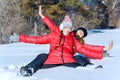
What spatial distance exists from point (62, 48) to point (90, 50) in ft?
1.77

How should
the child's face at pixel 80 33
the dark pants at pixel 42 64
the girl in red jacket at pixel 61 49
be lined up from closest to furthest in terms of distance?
1. the dark pants at pixel 42 64
2. the girl in red jacket at pixel 61 49
3. the child's face at pixel 80 33

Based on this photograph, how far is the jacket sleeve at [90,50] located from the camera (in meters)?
7.07

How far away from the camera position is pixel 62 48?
6.88 m

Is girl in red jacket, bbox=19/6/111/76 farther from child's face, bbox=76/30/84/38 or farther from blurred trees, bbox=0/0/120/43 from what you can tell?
blurred trees, bbox=0/0/120/43

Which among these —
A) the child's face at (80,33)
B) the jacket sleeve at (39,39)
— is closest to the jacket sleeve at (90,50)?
the child's face at (80,33)

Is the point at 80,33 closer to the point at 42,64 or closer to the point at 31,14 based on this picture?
the point at 42,64

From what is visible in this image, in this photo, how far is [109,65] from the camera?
289 inches

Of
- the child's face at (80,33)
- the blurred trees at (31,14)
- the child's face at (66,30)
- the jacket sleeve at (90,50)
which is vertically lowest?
the blurred trees at (31,14)

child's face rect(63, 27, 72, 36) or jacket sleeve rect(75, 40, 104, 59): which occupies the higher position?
child's face rect(63, 27, 72, 36)

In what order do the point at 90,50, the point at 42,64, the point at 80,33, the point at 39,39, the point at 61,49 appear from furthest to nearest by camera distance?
the point at 80,33 < the point at 90,50 < the point at 39,39 < the point at 61,49 < the point at 42,64

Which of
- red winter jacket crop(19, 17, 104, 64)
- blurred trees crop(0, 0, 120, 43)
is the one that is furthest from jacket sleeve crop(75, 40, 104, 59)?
blurred trees crop(0, 0, 120, 43)

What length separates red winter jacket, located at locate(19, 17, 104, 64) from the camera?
22.3ft

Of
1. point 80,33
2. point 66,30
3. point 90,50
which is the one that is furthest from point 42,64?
point 80,33

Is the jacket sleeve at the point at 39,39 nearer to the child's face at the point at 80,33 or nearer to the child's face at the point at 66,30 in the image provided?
the child's face at the point at 66,30
